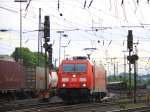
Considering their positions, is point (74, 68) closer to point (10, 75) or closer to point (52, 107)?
point (52, 107)

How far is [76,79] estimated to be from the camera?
33.7 meters

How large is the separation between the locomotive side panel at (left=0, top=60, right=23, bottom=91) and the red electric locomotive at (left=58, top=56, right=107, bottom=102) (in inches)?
170

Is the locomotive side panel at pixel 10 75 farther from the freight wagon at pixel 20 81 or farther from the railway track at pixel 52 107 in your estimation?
the railway track at pixel 52 107

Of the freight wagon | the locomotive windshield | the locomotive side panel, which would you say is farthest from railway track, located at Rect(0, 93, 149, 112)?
the locomotive windshield

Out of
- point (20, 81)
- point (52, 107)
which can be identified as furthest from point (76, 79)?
point (20, 81)

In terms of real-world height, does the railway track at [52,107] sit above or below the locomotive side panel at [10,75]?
below

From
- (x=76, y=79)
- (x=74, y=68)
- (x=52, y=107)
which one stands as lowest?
(x=52, y=107)

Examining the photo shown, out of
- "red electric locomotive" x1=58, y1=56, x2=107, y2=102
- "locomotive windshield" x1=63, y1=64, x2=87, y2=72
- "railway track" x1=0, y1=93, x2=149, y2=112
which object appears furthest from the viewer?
"locomotive windshield" x1=63, y1=64, x2=87, y2=72

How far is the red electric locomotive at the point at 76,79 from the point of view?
110 feet

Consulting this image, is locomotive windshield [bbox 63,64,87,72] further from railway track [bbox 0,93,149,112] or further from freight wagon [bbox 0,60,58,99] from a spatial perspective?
freight wagon [bbox 0,60,58,99]

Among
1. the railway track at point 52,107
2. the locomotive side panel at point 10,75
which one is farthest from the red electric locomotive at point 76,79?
the locomotive side panel at point 10,75

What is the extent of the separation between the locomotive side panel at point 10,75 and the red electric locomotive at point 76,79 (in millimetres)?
4328

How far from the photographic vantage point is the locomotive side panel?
34938 millimetres

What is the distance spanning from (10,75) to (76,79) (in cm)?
610
